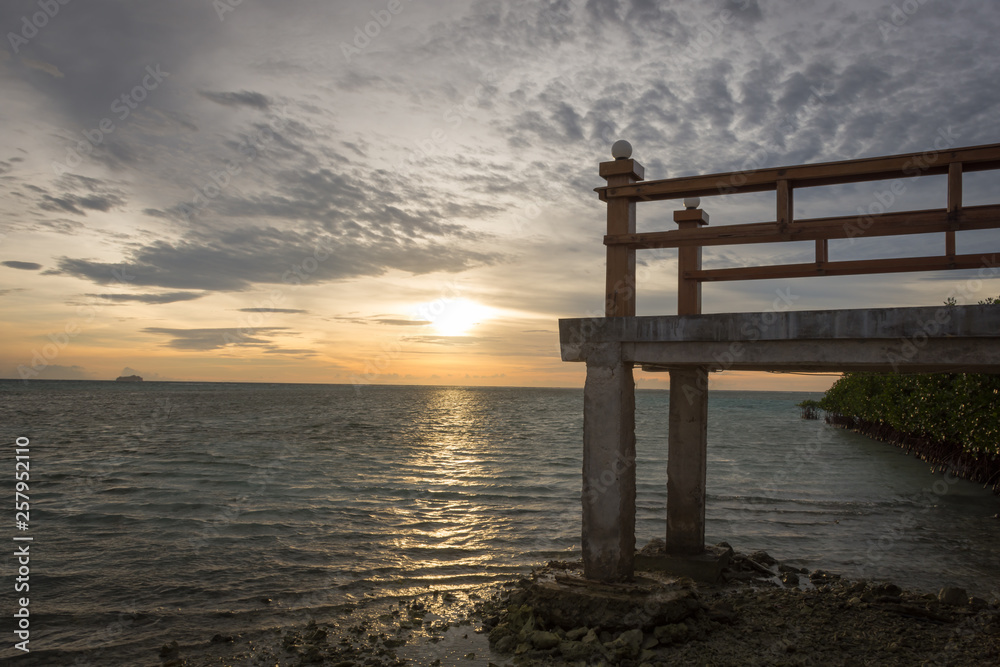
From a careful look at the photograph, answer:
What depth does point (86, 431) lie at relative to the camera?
132 feet

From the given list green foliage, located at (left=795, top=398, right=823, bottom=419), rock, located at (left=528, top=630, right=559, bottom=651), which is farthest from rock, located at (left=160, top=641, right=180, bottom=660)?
green foliage, located at (left=795, top=398, right=823, bottom=419)

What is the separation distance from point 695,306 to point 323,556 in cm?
869

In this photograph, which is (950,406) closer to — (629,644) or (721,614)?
(721,614)

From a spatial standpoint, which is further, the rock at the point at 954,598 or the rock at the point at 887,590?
the rock at the point at 887,590

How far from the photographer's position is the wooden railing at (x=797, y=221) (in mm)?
6277

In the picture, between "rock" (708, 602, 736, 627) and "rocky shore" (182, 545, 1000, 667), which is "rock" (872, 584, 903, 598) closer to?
"rocky shore" (182, 545, 1000, 667)

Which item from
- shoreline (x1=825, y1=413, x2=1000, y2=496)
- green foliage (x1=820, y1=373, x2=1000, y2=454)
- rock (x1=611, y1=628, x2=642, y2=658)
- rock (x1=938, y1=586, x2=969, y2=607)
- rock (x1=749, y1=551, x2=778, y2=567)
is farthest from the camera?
shoreline (x1=825, y1=413, x2=1000, y2=496)

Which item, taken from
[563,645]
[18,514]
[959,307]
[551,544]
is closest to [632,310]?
[959,307]

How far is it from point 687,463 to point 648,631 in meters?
3.20

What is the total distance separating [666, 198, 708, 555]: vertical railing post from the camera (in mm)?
9812

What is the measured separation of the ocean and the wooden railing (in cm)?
649

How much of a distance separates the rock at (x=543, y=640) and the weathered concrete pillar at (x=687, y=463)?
135 inches

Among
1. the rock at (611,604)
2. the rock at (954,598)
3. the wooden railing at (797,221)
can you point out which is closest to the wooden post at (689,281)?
the wooden railing at (797,221)

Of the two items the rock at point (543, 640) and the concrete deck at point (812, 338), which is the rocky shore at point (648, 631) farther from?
the concrete deck at point (812, 338)
